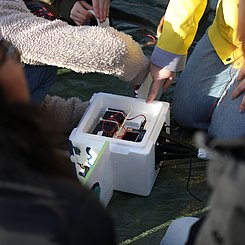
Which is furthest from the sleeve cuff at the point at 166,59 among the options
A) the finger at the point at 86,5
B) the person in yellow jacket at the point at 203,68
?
the finger at the point at 86,5

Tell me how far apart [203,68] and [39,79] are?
1.53 feet

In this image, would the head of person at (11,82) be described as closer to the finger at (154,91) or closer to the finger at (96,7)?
the finger at (154,91)

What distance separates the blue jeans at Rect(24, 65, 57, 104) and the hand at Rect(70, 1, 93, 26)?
0.26m

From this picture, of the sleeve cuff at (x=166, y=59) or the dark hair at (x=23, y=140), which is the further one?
the sleeve cuff at (x=166, y=59)

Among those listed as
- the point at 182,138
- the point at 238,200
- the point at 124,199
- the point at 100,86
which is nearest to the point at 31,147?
the point at 238,200

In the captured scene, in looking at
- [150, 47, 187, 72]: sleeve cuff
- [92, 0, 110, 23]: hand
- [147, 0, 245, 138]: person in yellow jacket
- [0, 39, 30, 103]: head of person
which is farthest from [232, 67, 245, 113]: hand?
[0, 39, 30, 103]: head of person

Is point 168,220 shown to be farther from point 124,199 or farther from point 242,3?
point 242,3

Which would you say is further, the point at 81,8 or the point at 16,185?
the point at 81,8

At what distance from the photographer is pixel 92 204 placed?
1.81 ft

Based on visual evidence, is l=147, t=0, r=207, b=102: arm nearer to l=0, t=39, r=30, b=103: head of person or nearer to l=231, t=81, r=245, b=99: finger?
l=231, t=81, r=245, b=99: finger

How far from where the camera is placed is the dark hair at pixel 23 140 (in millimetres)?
520

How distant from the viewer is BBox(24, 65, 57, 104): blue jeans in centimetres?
143

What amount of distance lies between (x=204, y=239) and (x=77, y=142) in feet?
2.60

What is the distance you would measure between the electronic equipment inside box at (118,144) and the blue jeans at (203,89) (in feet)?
0.48
